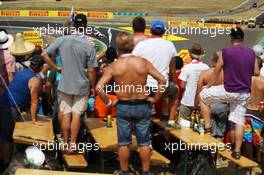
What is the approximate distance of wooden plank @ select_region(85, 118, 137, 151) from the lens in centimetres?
572

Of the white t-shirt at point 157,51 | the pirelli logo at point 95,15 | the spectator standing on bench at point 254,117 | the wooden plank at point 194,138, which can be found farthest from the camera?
the pirelli logo at point 95,15

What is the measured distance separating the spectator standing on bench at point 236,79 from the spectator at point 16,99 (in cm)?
243

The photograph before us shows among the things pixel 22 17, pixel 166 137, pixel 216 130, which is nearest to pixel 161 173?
pixel 166 137

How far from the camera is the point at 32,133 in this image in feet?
19.8

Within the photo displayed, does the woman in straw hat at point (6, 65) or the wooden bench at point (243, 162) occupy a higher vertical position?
the woman in straw hat at point (6, 65)

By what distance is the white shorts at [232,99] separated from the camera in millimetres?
5957

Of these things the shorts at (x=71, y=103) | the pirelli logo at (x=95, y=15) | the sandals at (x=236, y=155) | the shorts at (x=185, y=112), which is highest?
the shorts at (x=71, y=103)

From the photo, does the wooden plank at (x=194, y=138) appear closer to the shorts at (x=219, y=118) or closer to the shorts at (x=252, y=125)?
the shorts at (x=219, y=118)

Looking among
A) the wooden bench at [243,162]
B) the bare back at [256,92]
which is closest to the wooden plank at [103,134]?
the wooden bench at [243,162]

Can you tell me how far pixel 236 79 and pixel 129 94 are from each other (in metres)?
1.61

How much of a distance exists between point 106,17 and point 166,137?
43954mm

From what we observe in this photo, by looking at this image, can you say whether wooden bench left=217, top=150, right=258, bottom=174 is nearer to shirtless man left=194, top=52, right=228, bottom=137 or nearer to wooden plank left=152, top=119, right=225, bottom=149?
wooden plank left=152, top=119, right=225, bottom=149

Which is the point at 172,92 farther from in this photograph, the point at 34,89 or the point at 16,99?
the point at 16,99

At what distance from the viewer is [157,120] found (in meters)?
6.98
